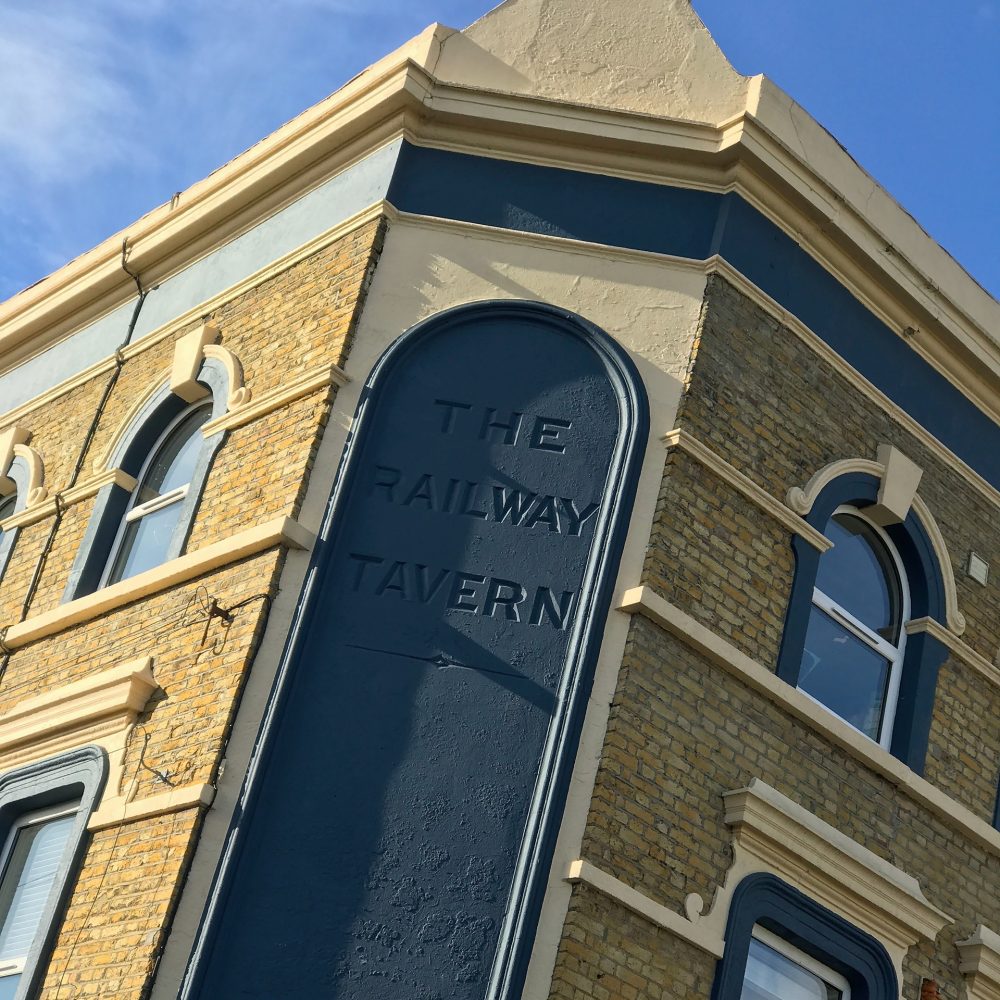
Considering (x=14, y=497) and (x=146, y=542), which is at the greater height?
(x=14, y=497)

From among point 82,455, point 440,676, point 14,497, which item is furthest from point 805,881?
point 14,497

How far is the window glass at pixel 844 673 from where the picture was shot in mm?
12703

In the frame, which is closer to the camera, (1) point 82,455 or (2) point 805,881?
(2) point 805,881

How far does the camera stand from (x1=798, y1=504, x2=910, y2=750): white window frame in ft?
42.0

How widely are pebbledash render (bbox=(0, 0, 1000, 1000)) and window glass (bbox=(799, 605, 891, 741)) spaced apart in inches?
1.1

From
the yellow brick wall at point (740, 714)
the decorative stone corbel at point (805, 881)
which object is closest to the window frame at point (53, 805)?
the yellow brick wall at point (740, 714)

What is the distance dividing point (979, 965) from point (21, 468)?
8406 millimetres

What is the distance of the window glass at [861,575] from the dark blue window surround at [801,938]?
2.45m

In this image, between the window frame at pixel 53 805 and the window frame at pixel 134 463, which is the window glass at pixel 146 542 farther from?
the window frame at pixel 53 805

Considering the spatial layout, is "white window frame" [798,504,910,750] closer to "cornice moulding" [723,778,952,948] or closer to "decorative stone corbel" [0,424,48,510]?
"cornice moulding" [723,778,952,948]

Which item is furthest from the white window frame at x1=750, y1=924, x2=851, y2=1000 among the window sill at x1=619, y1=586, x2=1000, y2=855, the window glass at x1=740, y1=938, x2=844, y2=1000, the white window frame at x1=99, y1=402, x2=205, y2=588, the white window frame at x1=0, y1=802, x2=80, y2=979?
the white window frame at x1=99, y1=402, x2=205, y2=588

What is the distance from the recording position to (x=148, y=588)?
480 inches

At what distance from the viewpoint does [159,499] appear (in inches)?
530

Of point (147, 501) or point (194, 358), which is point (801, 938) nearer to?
point (147, 501)
